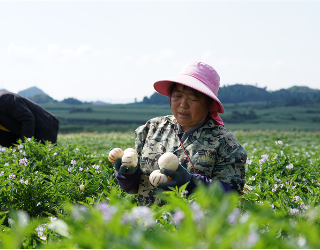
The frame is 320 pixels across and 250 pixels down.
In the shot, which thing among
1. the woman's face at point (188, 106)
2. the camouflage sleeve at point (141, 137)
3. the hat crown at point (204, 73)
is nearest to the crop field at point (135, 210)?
the camouflage sleeve at point (141, 137)

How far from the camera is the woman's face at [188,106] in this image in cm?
214

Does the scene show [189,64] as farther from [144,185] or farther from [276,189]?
[276,189]

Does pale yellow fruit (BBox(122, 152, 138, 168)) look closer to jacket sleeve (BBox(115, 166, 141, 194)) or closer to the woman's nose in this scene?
jacket sleeve (BBox(115, 166, 141, 194))

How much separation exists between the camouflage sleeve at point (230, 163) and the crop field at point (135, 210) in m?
0.15

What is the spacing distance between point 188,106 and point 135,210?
1.28 m

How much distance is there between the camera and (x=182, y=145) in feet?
7.22

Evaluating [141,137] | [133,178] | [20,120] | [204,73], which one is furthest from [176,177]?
[20,120]

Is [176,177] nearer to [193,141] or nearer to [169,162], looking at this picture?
[169,162]

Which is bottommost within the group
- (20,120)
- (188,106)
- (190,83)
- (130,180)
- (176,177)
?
(130,180)

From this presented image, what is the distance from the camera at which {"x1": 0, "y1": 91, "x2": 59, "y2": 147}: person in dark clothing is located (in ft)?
14.8

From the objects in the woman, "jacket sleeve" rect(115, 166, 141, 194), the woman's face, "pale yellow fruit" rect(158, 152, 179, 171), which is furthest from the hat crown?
"jacket sleeve" rect(115, 166, 141, 194)

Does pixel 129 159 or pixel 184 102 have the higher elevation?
pixel 184 102

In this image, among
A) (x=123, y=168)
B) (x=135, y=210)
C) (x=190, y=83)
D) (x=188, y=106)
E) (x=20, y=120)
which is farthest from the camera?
(x=20, y=120)

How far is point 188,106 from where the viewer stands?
2.15m
